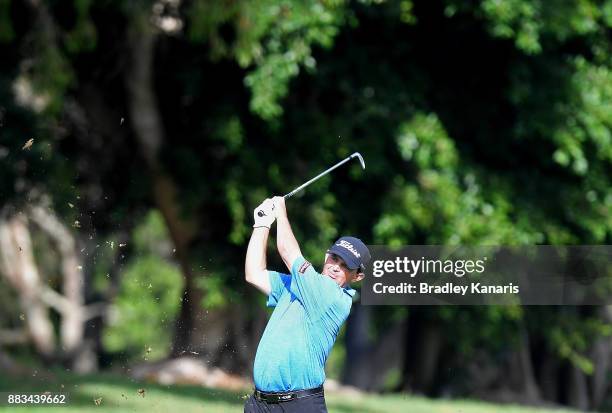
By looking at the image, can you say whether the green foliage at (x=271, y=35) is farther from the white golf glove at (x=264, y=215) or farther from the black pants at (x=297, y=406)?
the black pants at (x=297, y=406)

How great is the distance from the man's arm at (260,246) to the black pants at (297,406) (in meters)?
0.64

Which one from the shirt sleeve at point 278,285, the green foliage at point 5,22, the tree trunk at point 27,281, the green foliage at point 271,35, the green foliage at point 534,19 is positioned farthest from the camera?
the tree trunk at point 27,281

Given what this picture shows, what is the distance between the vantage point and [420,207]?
16594 mm

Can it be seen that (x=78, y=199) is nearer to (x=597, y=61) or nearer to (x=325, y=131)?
(x=325, y=131)

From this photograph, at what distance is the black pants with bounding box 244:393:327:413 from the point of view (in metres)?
6.92

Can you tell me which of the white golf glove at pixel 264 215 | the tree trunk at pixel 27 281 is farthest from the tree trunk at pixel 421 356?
the white golf glove at pixel 264 215

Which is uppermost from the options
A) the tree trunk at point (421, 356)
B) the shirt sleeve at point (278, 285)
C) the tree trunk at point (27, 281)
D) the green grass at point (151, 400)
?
the tree trunk at point (27, 281)

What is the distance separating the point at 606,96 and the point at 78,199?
678 cm

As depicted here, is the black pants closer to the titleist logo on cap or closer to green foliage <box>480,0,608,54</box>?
the titleist logo on cap

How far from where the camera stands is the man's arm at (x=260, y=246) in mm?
6961

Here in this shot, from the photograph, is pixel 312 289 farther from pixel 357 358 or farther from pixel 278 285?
pixel 357 358

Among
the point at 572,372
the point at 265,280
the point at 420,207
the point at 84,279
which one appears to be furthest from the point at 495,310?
the point at 84,279

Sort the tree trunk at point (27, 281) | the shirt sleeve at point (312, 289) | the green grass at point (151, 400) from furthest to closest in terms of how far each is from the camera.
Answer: the tree trunk at point (27, 281), the green grass at point (151, 400), the shirt sleeve at point (312, 289)

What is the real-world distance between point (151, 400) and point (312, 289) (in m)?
6.39
